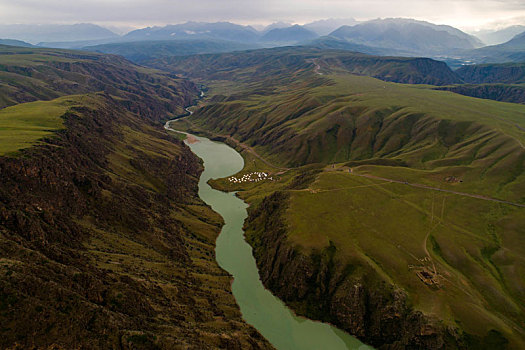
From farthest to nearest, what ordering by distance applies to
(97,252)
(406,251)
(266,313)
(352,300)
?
(406,251)
(266,313)
(97,252)
(352,300)

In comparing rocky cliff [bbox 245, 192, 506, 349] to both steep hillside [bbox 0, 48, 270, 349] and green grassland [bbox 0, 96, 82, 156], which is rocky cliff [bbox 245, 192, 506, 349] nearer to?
steep hillside [bbox 0, 48, 270, 349]

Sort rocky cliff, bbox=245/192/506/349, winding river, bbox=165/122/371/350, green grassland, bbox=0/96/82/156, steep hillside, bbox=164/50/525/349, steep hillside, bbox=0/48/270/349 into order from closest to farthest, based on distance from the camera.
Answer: steep hillside, bbox=0/48/270/349 → rocky cliff, bbox=245/192/506/349 → steep hillside, bbox=164/50/525/349 → winding river, bbox=165/122/371/350 → green grassland, bbox=0/96/82/156

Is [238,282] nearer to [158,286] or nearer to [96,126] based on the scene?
[158,286]

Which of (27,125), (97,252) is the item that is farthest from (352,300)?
(27,125)

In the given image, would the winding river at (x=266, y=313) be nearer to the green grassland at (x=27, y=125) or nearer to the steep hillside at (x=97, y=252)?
the steep hillside at (x=97, y=252)

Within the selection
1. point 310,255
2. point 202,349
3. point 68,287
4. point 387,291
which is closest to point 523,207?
point 387,291

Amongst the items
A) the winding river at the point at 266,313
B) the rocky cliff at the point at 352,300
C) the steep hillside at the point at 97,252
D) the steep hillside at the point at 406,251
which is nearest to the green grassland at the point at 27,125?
the steep hillside at the point at 97,252

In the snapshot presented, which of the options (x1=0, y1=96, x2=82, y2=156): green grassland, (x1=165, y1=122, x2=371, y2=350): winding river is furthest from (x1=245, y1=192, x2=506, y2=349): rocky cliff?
(x1=0, y1=96, x2=82, y2=156): green grassland

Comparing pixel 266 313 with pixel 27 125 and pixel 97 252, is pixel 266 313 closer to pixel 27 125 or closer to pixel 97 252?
pixel 97 252
